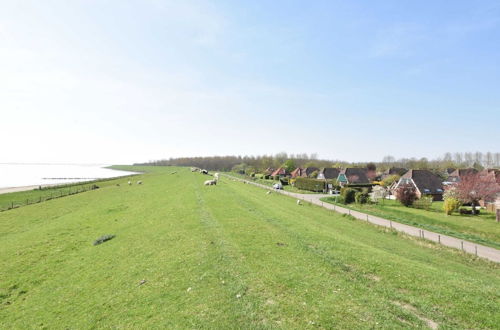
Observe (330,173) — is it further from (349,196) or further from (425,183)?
(349,196)

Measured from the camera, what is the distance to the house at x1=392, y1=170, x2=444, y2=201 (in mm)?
55147

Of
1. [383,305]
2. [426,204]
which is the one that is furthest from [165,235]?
[426,204]

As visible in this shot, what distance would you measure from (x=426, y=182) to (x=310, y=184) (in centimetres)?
2799

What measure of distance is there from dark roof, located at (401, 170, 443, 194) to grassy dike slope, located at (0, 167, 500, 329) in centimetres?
4091

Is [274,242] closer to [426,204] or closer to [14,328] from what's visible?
[14,328]

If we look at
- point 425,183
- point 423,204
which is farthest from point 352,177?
point 423,204

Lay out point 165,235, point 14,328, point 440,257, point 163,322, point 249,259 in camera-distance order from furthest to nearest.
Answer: point 440,257 < point 165,235 < point 249,259 < point 14,328 < point 163,322

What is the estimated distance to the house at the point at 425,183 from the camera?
55.1 m

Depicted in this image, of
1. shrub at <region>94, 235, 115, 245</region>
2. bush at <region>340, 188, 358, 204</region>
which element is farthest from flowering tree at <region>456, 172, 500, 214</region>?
shrub at <region>94, 235, 115, 245</region>

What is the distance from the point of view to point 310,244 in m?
15.5

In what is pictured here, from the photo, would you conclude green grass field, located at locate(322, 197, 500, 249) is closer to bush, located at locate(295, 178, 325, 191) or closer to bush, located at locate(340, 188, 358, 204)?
bush, located at locate(340, 188, 358, 204)

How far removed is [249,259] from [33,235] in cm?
2322

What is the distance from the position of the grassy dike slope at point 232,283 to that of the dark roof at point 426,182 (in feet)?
134

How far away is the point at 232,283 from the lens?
10289 mm
